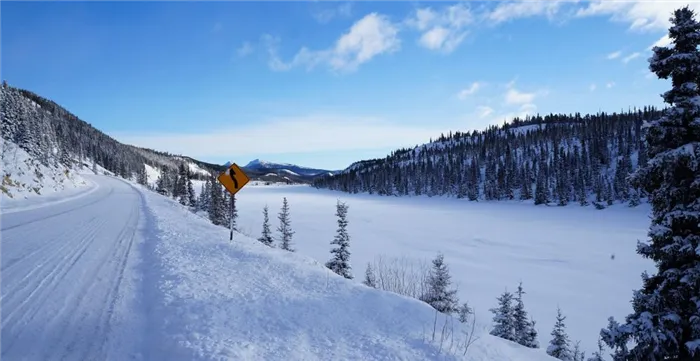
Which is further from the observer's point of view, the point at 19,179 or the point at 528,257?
the point at 19,179

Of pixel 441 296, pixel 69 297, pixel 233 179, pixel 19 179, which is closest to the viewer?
pixel 69 297

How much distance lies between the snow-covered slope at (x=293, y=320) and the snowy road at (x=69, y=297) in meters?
0.58

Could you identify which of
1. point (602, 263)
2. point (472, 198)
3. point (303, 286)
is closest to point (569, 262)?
point (602, 263)

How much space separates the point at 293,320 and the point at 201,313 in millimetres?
1403

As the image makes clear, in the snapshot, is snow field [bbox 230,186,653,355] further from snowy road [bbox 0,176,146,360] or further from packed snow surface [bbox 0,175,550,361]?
snowy road [bbox 0,176,146,360]

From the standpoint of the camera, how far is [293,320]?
5348 millimetres

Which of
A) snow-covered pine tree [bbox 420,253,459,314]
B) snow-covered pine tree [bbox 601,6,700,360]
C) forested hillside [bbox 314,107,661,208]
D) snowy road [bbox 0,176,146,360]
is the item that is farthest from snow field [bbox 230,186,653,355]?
forested hillside [bbox 314,107,661,208]

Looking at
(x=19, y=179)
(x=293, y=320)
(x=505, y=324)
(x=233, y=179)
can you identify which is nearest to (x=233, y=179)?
(x=233, y=179)

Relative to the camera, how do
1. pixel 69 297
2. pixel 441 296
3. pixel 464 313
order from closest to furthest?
pixel 69 297, pixel 464 313, pixel 441 296

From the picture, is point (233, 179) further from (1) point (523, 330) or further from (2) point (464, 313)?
(1) point (523, 330)

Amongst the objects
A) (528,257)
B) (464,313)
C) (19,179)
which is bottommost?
(528,257)

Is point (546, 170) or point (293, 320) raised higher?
point (546, 170)

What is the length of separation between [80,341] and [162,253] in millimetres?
5808

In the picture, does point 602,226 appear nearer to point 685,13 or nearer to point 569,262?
point 569,262
